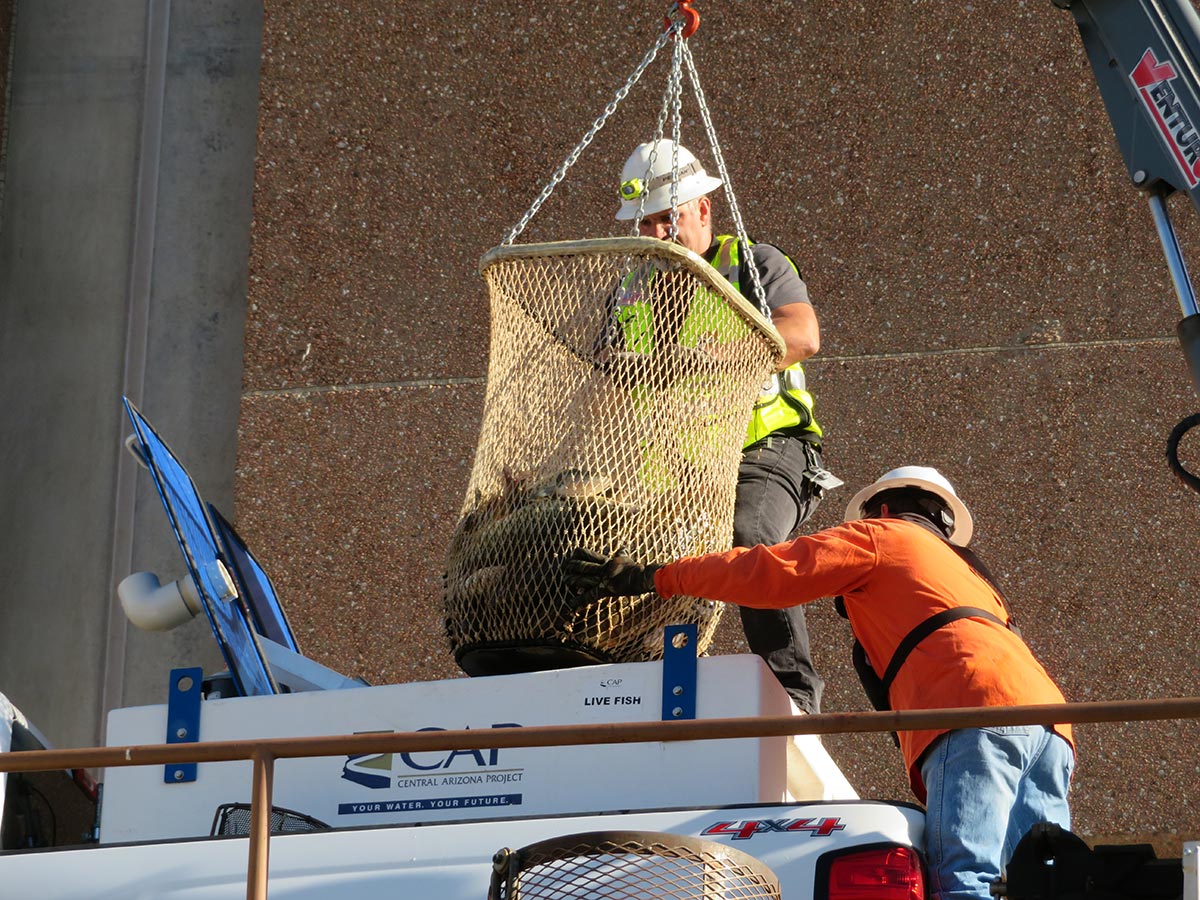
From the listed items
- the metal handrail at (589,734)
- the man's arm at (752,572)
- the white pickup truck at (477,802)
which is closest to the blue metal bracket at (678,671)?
the white pickup truck at (477,802)

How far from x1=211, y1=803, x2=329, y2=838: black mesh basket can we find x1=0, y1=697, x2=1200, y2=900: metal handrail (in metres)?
0.65

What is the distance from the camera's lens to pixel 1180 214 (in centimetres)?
775

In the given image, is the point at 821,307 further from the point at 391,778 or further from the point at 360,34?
the point at 391,778

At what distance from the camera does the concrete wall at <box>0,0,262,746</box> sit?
8352 millimetres

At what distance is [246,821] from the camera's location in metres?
4.45

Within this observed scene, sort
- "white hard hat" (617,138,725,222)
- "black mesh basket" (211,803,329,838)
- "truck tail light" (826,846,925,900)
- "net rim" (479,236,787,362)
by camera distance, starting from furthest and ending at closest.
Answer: "white hard hat" (617,138,725,222) < "net rim" (479,236,787,362) < "black mesh basket" (211,803,329,838) < "truck tail light" (826,846,925,900)

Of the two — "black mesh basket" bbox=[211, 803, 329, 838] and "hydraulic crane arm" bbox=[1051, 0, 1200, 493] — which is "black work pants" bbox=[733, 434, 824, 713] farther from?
"black mesh basket" bbox=[211, 803, 329, 838]

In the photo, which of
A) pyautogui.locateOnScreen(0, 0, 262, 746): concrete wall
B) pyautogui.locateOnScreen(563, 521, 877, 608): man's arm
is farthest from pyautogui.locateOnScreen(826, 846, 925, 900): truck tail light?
pyautogui.locateOnScreen(0, 0, 262, 746): concrete wall

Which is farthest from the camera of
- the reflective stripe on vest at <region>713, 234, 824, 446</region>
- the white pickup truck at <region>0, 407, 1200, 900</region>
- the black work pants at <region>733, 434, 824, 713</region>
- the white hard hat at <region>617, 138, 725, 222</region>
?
the white hard hat at <region>617, 138, 725, 222</region>

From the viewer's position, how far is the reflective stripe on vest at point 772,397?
543 centimetres

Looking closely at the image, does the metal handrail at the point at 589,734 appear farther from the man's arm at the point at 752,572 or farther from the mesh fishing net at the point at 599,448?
the mesh fishing net at the point at 599,448

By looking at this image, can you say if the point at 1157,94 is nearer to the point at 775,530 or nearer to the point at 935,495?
the point at 935,495

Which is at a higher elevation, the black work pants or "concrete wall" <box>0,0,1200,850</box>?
"concrete wall" <box>0,0,1200,850</box>

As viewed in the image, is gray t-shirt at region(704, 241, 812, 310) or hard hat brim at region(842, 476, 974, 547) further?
gray t-shirt at region(704, 241, 812, 310)
